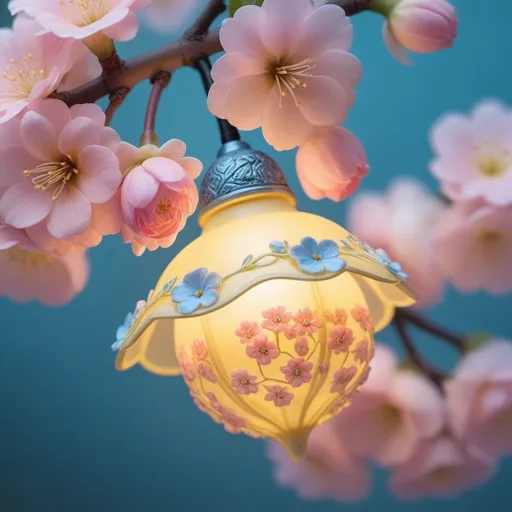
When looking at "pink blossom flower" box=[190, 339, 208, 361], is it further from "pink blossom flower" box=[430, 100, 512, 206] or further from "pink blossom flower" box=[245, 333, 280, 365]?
"pink blossom flower" box=[430, 100, 512, 206]

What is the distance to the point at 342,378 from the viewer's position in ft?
1.89

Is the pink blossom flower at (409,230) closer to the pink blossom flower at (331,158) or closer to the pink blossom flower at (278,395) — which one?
the pink blossom flower at (331,158)

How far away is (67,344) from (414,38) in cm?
86

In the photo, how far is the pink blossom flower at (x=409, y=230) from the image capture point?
1043 millimetres

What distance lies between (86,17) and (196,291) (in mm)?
309

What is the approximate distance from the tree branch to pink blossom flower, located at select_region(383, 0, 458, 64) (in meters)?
0.06

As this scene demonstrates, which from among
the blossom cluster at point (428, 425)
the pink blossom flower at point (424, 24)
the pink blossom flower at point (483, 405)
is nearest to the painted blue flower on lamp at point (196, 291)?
the pink blossom flower at point (424, 24)

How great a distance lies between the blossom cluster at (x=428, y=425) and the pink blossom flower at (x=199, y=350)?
438mm

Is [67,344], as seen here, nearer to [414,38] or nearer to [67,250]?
[67,250]

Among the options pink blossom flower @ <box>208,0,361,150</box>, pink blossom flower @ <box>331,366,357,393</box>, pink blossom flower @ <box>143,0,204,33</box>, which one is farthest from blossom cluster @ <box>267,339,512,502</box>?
pink blossom flower @ <box>143,0,204,33</box>

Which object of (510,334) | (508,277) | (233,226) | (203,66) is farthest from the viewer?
(510,334)

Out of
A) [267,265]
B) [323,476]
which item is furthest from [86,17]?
[323,476]

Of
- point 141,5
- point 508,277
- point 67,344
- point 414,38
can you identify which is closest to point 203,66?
point 141,5

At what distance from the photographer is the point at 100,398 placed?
1204 mm
